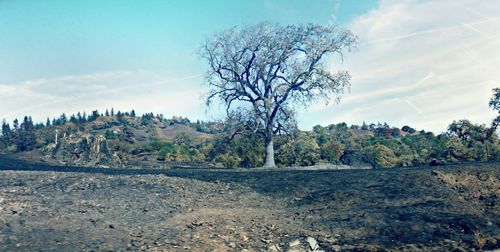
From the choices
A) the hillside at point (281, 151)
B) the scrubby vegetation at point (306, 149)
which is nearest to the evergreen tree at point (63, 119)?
the scrubby vegetation at point (306, 149)

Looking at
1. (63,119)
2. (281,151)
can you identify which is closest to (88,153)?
(281,151)

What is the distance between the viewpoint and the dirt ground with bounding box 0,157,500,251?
930 cm

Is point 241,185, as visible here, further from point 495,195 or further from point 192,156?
point 192,156

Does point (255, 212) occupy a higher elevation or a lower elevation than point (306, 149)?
lower

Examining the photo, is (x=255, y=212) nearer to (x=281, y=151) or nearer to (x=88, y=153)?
→ (x=281, y=151)

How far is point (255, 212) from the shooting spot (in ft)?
38.3

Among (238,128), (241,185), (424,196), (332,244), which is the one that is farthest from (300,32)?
(332,244)

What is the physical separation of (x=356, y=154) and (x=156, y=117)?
114m

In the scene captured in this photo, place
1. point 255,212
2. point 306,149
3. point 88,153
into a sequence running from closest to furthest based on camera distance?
point 255,212
point 88,153
point 306,149

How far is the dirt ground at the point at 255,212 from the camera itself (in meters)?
9.30

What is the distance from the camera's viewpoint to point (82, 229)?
9.88 meters

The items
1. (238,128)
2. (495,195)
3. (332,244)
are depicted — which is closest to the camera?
(332,244)

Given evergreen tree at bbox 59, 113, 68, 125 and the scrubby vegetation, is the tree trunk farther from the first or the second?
evergreen tree at bbox 59, 113, 68, 125

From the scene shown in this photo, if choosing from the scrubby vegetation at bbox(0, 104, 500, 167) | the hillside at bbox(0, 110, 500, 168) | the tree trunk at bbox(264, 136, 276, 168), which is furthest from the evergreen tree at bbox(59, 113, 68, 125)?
the tree trunk at bbox(264, 136, 276, 168)
